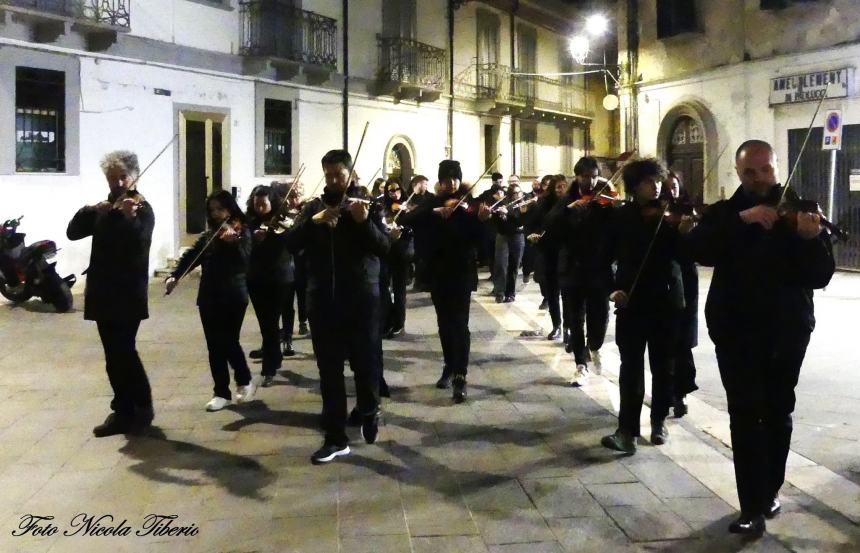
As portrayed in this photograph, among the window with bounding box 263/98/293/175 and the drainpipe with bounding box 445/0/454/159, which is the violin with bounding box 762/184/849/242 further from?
the drainpipe with bounding box 445/0/454/159

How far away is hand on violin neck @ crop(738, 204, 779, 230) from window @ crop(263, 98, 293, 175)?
15170mm

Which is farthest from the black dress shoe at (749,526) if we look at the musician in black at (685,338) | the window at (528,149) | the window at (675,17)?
the window at (528,149)

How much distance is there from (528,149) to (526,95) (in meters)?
1.81

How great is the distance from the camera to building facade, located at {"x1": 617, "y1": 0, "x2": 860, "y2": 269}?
618 inches

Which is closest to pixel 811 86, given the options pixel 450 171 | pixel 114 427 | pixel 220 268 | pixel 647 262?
pixel 450 171

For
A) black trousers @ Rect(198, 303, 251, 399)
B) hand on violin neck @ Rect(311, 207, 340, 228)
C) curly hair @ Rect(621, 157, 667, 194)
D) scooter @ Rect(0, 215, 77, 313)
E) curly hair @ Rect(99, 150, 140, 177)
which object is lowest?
black trousers @ Rect(198, 303, 251, 399)

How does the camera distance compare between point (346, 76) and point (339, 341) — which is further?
point (346, 76)

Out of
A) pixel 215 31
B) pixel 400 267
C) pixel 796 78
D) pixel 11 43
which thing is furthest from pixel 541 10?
pixel 400 267

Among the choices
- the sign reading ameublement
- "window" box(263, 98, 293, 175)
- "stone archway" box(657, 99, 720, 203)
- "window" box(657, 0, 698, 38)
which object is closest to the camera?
the sign reading ameublement

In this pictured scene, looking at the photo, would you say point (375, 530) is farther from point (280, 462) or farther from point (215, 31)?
point (215, 31)

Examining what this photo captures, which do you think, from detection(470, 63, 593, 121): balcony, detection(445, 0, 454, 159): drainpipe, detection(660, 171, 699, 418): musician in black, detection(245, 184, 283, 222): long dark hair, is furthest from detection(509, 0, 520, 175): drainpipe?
detection(660, 171, 699, 418): musician in black

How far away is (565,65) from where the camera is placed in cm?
2833

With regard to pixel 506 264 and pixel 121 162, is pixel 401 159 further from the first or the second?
pixel 121 162

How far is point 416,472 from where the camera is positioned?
466 cm
